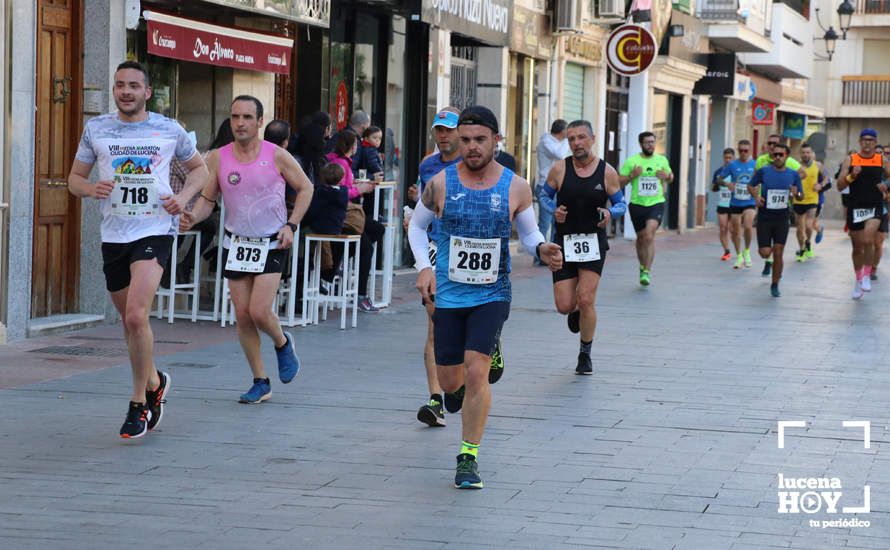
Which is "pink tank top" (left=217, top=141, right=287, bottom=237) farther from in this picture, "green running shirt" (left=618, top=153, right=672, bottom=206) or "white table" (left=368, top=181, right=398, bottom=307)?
"green running shirt" (left=618, top=153, right=672, bottom=206)

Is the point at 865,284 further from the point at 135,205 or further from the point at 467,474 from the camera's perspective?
the point at 467,474

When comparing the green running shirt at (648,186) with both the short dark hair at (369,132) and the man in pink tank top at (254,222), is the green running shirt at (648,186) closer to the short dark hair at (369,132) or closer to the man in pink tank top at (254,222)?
the short dark hair at (369,132)

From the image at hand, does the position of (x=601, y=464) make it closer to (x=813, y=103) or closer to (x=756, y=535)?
(x=756, y=535)

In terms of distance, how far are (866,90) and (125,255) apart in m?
58.6

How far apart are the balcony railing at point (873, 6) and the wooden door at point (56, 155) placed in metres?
54.1

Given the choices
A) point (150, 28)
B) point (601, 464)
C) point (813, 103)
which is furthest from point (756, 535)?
point (813, 103)

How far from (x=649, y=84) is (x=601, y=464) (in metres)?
27.6

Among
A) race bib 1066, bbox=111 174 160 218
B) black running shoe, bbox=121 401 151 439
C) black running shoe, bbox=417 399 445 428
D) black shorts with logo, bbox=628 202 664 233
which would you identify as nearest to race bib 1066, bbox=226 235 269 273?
race bib 1066, bbox=111 174 160 218

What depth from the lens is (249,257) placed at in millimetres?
9820

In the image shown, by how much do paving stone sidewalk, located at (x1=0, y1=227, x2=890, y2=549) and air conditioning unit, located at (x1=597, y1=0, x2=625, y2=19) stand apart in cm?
1681

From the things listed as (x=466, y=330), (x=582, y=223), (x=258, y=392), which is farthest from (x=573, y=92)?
(x=466, y=330)

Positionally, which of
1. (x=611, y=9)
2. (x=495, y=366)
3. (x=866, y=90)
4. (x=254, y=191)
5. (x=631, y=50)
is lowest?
(x=495, y=366)

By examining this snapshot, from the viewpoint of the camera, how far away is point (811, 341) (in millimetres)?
14102

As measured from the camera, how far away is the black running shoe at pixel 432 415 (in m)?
9.08
